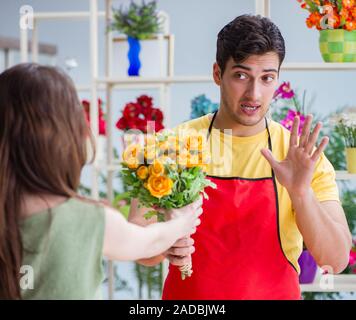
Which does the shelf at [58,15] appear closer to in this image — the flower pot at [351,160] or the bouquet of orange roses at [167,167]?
the flower pot at [351,160]

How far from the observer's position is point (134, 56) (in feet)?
8.96

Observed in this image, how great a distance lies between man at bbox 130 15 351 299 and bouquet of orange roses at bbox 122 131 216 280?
0.11 meters

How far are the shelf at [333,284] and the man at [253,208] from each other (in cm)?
104

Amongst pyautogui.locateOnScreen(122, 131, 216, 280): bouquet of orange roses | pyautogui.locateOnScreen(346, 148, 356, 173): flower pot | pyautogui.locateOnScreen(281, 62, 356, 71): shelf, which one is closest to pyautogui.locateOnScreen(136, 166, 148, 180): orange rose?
pyautogui.locateOnScreen(122, 131, 216, 280): bouquet of orange roses

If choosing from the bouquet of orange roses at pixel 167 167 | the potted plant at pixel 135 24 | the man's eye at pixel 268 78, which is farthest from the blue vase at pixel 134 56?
the bouquet of orange roses at pixel 167 167

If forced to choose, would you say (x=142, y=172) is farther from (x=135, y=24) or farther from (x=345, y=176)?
(x=135, y=24)

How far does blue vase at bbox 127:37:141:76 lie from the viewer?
2.71m

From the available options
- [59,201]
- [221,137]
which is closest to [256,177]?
[221,137]

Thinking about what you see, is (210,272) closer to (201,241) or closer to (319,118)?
(201,241)

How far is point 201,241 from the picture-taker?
1.43 meters

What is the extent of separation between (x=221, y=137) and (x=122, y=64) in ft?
4.55

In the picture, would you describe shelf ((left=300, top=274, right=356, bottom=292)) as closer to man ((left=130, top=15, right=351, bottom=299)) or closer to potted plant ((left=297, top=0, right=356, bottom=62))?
potted plant ((left=297, top=0, right=356, bottom=62))

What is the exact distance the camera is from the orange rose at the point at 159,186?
125 cm

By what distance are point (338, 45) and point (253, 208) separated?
107 cm
